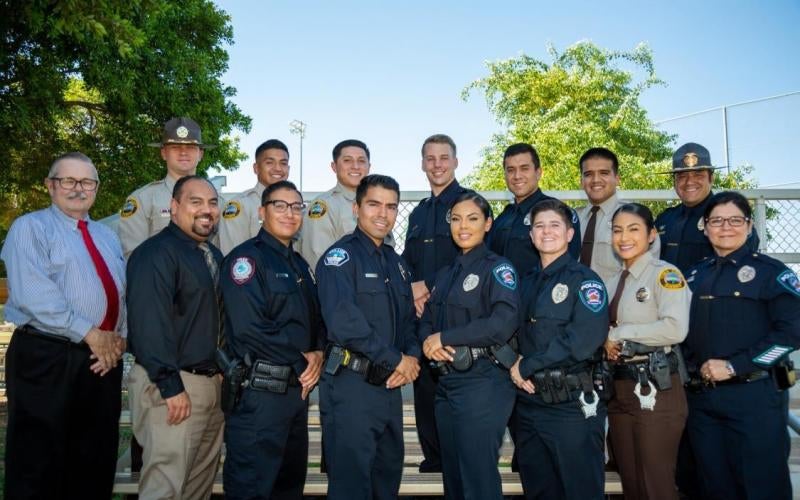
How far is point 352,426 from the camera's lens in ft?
11.9

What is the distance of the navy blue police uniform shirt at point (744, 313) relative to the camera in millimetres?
3826

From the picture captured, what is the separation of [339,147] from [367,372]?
2.27m

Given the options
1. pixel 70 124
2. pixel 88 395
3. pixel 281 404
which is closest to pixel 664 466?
pixel 281 404

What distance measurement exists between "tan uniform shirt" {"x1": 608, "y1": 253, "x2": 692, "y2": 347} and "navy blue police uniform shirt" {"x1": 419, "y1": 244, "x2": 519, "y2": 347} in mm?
793

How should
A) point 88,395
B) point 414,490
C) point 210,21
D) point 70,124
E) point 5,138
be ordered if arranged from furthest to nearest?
1. point 210,21
2. point 70,124
3. point 5,138
4. point 414,490
5. point 88,395

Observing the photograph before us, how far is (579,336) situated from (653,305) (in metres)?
0.68

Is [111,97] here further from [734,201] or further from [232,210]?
[734,201]

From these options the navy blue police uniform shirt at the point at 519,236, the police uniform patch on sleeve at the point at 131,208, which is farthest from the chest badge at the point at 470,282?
the police uniform patch on sleeve at the point at 131,208

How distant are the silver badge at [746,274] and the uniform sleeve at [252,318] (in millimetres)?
2820

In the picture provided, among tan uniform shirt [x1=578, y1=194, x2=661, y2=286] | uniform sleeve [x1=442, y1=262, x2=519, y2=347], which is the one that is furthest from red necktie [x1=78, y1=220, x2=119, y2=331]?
tan uniform shirt [x1=578, y1=194, x2=661, y2=286]

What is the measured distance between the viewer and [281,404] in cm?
374

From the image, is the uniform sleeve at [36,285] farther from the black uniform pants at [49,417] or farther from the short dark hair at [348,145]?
the short dark hair at [348,145]

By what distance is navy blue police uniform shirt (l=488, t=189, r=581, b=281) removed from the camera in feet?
15.2

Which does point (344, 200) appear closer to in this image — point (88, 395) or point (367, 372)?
point (367, 372)
